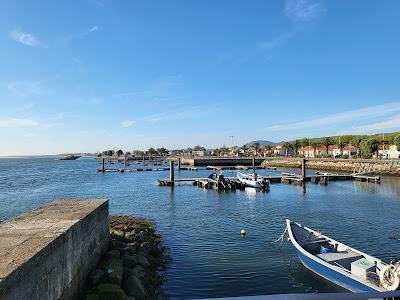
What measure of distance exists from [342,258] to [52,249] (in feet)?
44.8

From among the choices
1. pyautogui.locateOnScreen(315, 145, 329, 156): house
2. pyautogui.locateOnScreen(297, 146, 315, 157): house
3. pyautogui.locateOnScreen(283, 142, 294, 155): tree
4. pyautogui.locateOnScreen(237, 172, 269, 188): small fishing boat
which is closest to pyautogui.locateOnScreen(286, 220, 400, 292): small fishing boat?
pyautogui.locateOnScreen(237, 172, 269, 188): small fishing boat

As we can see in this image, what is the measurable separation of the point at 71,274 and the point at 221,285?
7.53m

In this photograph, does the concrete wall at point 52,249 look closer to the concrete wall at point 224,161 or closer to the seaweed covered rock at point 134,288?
the seaweed covered rock at point 134,288

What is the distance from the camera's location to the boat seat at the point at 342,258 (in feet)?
56.2

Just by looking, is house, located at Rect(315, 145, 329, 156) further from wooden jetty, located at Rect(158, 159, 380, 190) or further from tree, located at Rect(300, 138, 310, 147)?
wooden jetty, located at Rect(158, 159, 380, 190)

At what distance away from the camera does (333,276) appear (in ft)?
53.1

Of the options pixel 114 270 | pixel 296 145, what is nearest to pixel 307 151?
pixel 296 145

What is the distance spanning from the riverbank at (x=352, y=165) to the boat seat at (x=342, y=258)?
61.3m

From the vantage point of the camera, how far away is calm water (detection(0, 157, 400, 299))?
1686 cm

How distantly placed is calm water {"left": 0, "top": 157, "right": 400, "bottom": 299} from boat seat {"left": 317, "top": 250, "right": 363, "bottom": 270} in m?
1.08

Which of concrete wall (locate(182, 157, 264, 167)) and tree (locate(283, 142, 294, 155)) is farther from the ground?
tree (locate(283, 142, 294, 155))

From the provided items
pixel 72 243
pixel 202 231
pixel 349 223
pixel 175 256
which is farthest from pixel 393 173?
pixel 72 243

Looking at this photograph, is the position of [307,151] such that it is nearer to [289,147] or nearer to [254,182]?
[289,147]

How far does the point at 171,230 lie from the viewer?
1075 inches
